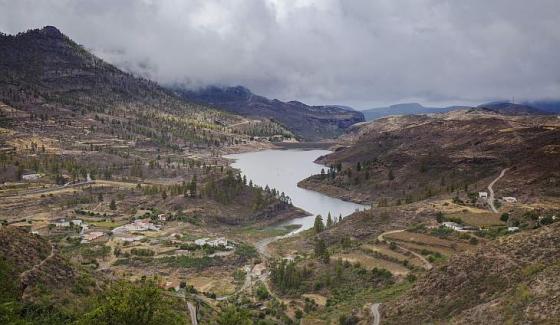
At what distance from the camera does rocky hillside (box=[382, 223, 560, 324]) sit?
131ft

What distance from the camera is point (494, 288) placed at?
48250 mm

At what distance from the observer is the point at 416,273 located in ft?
245

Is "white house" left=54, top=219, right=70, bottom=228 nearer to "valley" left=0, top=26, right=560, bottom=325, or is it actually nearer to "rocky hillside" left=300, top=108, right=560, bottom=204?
"valley" left=0, top=26, right=560, bottom=325

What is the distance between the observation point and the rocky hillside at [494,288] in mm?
39875

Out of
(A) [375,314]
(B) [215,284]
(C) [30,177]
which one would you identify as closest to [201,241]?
(B) [215,284]

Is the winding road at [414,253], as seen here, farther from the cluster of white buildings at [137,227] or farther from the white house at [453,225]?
the cluster of white buildings at [137,227]

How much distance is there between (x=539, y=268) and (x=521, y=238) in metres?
9.39

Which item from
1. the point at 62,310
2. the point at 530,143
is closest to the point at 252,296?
the point at 62,310

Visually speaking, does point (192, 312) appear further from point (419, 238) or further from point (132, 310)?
point (419, 238)

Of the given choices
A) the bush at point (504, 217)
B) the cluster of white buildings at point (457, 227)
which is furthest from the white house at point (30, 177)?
the bush at point (504, 217)

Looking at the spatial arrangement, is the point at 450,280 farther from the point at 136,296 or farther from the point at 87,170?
the point at 87,170

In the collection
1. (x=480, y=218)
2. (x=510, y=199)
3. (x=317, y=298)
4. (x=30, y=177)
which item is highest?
(x=510, y=199)

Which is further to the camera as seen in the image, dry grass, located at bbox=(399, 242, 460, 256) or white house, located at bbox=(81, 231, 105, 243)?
white house, located at bbox=(81, 231, 105, 243)

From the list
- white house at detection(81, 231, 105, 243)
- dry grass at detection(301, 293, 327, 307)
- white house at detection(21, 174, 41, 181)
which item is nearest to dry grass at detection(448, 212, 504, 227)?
dry grass at detection(301, 293, 327, 307)
